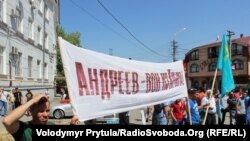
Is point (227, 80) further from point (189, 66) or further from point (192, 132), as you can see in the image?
point (189, 66)

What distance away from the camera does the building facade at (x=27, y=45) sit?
24.4m

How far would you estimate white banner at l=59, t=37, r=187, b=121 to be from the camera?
5.02 meters

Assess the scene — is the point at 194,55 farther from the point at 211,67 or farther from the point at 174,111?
the point at 174,111

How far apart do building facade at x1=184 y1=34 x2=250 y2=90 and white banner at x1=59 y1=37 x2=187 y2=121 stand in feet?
194

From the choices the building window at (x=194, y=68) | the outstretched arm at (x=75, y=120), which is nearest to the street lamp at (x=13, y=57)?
the outstretched arm at (x=75, y=120)

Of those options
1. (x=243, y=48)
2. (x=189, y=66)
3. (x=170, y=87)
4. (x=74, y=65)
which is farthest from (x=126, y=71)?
(x=189, y=66)

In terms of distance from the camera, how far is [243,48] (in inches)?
2746

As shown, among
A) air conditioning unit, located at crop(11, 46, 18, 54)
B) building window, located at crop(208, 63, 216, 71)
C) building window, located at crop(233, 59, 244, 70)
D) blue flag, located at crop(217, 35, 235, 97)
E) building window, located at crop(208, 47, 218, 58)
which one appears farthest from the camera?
building window, located at crop(208, 63, 216, 71)

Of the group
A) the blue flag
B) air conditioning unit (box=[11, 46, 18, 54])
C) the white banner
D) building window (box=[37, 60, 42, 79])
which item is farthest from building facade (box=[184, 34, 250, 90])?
the white banner

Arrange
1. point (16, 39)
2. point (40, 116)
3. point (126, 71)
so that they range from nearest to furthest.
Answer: point (40, 116)
point (126, 71)
point (16, 39)

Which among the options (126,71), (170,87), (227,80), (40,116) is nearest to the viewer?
(40,116)

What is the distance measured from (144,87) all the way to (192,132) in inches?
115

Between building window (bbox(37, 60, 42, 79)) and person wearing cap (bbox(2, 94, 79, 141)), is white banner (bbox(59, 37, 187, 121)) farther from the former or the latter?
building window (bbox(37, 60, 42, 79))

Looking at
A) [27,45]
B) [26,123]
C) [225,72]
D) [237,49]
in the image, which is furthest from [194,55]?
[26,123]
